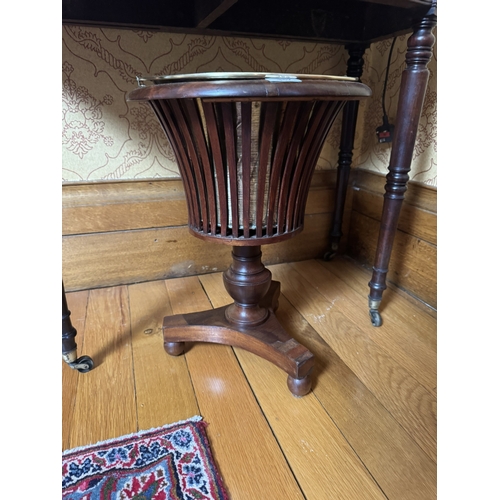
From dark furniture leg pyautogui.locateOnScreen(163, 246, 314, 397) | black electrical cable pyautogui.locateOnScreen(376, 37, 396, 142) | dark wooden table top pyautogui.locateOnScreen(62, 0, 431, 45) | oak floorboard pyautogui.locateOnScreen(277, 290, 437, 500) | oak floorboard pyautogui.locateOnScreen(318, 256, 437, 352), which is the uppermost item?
dark wooden table top pyautogui.locateOnScreen(62, 0, 431, 45)

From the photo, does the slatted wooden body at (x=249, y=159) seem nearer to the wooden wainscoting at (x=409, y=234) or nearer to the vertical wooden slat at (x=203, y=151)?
the vertical wooden slat at (x=203, y=151)

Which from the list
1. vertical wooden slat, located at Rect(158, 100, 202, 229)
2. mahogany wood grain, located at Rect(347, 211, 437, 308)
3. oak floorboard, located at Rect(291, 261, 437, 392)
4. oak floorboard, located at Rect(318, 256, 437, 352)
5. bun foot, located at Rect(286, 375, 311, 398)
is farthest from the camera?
mahogany wood grain, located at Rect(347, 211, 437, 308)

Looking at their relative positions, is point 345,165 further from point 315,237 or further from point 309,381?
point 309,381

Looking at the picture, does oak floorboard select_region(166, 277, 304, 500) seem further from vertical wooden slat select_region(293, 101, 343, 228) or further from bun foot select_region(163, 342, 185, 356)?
vertical wooden slat select_region(293, 101, 343, 228)

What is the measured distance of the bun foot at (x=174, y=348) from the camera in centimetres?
102

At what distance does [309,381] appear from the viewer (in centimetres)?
89

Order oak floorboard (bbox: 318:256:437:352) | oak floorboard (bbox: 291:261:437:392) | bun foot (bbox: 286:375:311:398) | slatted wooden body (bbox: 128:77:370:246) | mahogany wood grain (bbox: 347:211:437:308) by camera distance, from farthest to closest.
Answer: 1. mahogany wood grain (bbox: 347:211:437:308)
2. oak floorboard (bbox: 318:256:437:352)
3. oak floorboard (bbox: 291:261:437:392)
4. bun foot (bbox: 286:375:311:398)
5. slatted wooden body (bbox: 128:77:370:246)

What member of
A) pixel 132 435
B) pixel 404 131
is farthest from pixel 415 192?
pixel 132 435

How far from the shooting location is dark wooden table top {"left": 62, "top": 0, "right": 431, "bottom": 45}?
39.8 inches

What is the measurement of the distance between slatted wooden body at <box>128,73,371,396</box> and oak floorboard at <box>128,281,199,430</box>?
92 millimetres

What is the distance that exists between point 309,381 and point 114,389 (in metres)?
0.47

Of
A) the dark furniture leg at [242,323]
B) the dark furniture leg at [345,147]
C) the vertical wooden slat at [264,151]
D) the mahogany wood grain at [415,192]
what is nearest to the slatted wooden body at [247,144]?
the vertical wooden slat at [264,151]

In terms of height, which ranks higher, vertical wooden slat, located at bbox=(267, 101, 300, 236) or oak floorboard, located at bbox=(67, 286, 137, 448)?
vertical wooden slat, located at bbox=(267, 101, 300, 236)

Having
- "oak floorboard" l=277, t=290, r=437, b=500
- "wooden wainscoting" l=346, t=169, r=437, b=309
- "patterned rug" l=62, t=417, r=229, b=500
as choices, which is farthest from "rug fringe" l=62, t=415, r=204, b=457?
"wooden wainscoting" l=346, t=169, r=437, b=309
